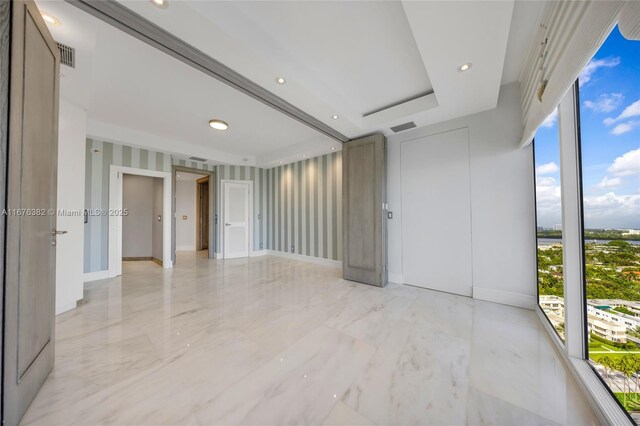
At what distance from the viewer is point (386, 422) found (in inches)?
44.9

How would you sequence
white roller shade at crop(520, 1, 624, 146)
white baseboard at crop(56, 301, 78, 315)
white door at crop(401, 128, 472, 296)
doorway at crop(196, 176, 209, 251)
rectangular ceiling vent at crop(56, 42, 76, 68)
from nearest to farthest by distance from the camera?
1. white roller shade at crop(520, 1, 624, 146)
2. rectangular ceiling vent at crop(56, 42, 76, 68)
3. white baseboard at crop(56, 301, 78, 315)
4. white door at crop(401, 128, 472, 296)
5. doorway at crop(196, 176, 209, 251)

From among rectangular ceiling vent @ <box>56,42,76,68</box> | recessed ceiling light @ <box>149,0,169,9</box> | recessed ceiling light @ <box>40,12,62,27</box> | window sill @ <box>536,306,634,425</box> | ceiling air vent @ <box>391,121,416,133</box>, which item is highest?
recessed ceiling light @ <box>40,12,62,27</box>

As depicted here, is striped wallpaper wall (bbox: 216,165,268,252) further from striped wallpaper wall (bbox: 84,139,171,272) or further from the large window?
the large window

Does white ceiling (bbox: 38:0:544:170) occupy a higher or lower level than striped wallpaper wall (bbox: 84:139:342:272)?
higher

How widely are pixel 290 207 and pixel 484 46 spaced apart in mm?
4587

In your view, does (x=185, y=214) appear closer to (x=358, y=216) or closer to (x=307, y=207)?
(x=307, y=207)

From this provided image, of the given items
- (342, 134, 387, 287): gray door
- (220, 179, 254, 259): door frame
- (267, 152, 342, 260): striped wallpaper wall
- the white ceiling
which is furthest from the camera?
(220, 179, 254, 259): door frame

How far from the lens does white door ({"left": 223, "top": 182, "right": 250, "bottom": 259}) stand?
560 centimetres

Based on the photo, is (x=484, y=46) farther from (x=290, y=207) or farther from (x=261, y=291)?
(x=290, y=207)

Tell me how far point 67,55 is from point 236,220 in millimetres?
4184

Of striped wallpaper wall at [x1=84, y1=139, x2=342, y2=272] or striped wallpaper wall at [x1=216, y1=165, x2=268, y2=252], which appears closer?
striped wallpaper wall at [x1=84, y1=139, x2=342, y2=272]

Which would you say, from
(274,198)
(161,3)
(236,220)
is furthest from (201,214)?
(161,3)

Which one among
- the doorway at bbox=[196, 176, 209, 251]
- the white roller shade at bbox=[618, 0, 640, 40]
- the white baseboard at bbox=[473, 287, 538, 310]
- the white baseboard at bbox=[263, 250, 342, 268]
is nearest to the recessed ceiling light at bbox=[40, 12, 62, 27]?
the white roller shade at bbox=[618, 0, 640, 40]

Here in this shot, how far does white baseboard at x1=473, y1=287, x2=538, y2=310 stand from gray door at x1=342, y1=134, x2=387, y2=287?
48.6 inches
